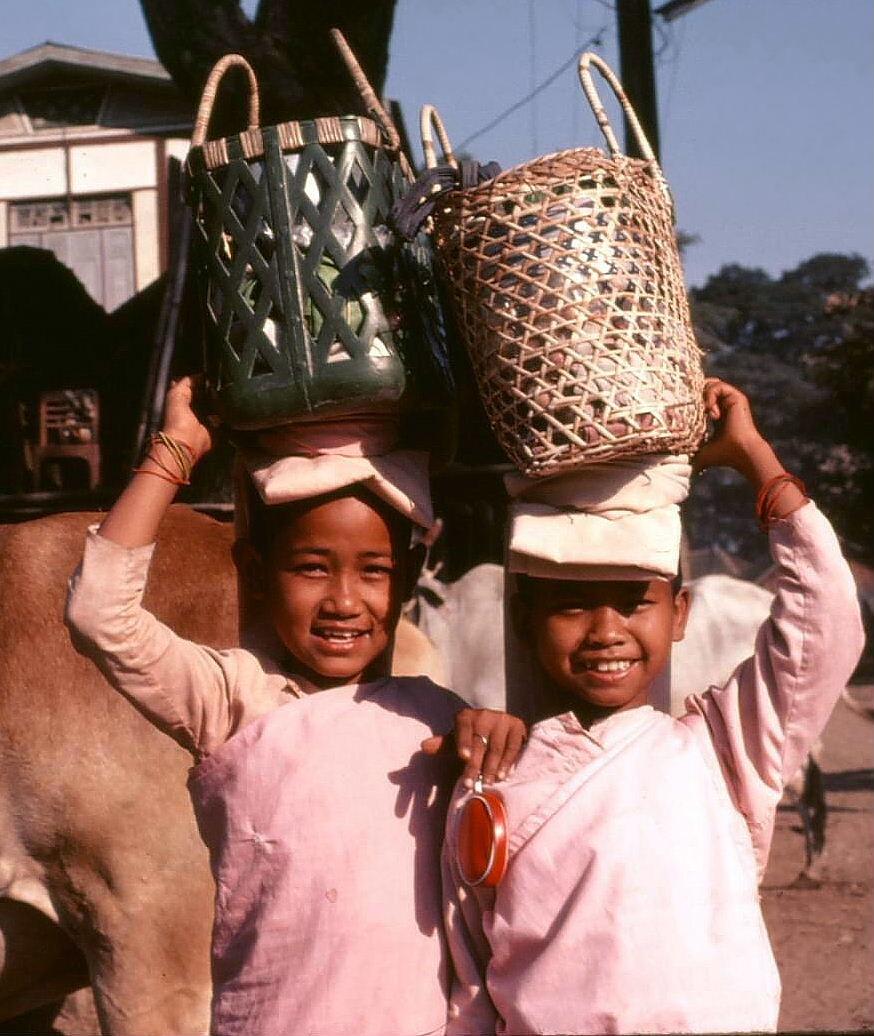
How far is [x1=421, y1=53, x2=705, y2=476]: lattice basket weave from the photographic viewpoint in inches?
73.0

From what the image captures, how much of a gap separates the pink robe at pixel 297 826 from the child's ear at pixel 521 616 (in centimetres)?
23

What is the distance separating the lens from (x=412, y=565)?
7.95 feet

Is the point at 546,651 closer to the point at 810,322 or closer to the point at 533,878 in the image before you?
the point at 533,878

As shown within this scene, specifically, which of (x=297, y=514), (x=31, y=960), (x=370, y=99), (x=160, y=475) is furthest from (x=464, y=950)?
(x=31, y=960)

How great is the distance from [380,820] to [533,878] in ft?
Answer: 1.02

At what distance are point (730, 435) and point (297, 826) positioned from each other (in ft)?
3.09

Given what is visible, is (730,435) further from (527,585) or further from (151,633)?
(151,633)

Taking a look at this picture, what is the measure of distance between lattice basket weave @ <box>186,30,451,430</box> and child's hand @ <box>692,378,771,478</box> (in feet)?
1.58

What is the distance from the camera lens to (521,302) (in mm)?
1889

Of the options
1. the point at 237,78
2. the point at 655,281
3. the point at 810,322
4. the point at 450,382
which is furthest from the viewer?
the point at 810,322

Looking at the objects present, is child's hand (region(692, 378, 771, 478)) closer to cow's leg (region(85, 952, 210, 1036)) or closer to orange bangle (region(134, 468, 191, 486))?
orange bangle (region(134, 468, 191, 486))

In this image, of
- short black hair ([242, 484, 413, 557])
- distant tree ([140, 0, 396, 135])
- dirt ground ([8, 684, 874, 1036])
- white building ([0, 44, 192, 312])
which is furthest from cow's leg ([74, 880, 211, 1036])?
white building ([0, 44, 192, 312])

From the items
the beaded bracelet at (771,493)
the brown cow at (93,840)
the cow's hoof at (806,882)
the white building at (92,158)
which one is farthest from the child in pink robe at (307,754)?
the white building at (92,158)

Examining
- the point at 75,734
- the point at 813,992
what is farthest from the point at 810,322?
the point at 75,734
